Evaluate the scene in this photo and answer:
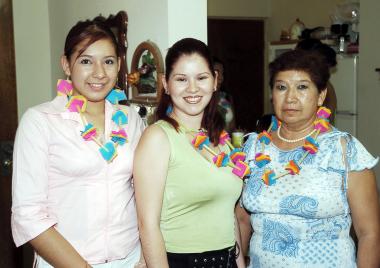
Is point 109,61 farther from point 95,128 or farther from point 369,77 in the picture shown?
point 369,77

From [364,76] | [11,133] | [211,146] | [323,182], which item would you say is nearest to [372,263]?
[323,182]

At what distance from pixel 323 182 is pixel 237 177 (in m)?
0.29

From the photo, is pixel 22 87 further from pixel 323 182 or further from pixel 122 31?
pixel 323 182

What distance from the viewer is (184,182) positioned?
1.48 metres

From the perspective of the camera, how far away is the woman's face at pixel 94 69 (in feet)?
4.99

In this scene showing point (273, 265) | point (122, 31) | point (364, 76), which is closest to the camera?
point (273, 265)

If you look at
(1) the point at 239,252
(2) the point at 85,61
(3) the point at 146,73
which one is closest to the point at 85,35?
(2) the point at 85,61

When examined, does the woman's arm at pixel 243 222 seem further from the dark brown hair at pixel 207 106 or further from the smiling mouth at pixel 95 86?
the smiling mouth at pixel 95 86

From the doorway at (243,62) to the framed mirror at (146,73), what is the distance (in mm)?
3779

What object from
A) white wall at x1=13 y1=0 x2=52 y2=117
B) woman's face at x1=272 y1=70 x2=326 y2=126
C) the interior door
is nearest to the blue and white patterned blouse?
woman's face at x1=272 y1=70 x2=326 y2=126

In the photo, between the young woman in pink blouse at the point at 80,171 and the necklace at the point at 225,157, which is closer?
the young woman in pink blouse at the point at 80,171

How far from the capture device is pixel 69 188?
1452 millimetres

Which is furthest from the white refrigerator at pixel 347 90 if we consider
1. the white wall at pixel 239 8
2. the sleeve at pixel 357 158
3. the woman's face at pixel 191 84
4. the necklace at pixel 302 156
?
the woman's face at pixel 191 84

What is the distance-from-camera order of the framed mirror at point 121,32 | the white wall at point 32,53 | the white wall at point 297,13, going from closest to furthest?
the framed mirror at point 121,32 < the white wall at point 32,53 < the white wall at point 297,13
